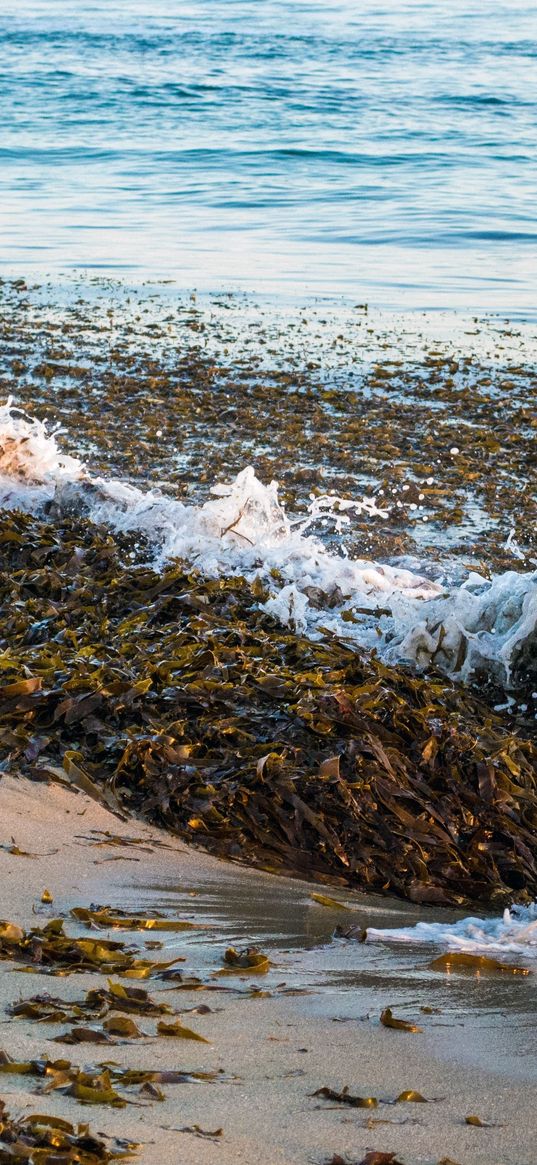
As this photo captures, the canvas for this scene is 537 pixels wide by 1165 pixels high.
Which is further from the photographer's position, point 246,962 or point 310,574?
point 310,574

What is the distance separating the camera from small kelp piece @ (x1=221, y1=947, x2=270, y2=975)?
2158mm

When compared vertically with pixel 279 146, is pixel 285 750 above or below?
below

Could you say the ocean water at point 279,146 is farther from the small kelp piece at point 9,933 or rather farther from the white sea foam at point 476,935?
the small kelp piece at point 9,933

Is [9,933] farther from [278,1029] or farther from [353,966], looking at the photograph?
[353,966]

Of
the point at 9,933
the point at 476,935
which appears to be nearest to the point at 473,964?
the point at 476,935

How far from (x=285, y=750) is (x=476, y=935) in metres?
0.73

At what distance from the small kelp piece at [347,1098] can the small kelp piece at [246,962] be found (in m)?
0.41

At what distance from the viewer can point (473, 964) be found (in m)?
2.30

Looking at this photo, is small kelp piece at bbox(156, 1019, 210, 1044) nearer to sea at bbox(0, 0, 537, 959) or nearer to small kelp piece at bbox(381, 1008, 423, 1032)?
small kelp piece at bbox(381, 1008, 423, 1032)

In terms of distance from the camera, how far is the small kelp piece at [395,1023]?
198 centimetres

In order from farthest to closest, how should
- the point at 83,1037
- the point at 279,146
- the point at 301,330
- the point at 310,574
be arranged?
1. the point at 279,146
2. the point at 301,330
3. the point at 310,574
4. the point at 83,1037

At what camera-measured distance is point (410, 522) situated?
581 cm

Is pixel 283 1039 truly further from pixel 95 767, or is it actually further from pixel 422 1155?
pixel 95 767

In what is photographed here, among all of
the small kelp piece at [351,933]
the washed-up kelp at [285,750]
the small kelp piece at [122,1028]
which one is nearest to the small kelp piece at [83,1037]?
the small kelp piece at [122,1028]
